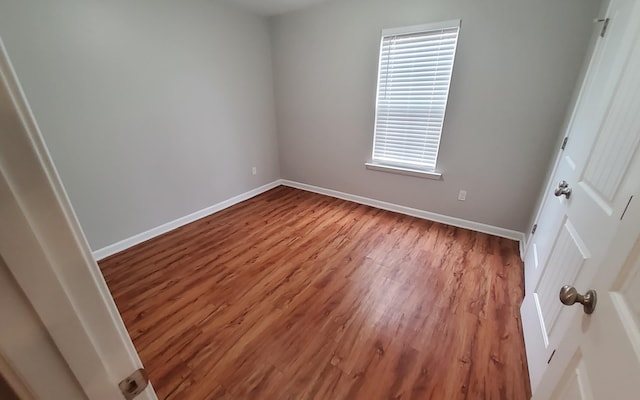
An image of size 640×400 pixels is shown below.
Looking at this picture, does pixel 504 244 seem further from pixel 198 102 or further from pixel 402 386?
pixel 198 102

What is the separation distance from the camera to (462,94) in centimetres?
237

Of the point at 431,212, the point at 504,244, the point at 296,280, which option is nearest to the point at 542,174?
the point at 504,244

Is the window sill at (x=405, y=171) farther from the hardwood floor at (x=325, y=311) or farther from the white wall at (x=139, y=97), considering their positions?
the white wall at (x=139, y=97)

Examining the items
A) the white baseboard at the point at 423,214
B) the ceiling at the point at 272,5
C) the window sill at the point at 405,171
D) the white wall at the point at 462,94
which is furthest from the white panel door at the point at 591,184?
the ceiling at the point at 272,5

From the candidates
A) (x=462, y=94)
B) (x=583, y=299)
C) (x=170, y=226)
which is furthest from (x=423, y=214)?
(x=170, y=226)

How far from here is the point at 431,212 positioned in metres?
2.89

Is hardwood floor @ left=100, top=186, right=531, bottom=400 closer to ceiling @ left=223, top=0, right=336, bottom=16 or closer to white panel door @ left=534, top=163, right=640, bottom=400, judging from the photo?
white panel door @ left=534, top=163, right=640, bottom=400

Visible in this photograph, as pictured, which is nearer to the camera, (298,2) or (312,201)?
(298,2)

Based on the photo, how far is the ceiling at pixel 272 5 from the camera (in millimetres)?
2678

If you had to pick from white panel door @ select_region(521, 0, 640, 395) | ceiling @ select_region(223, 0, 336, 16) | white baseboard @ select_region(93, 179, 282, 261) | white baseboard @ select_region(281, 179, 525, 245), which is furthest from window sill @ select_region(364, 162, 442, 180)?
ceiling @ select_region(223, 0, 336, 16)

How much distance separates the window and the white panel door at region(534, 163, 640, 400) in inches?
83.8

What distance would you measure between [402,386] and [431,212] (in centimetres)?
203

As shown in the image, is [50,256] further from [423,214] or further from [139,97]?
[423,214]

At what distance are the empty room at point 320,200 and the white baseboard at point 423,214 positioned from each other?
1.0 inches
